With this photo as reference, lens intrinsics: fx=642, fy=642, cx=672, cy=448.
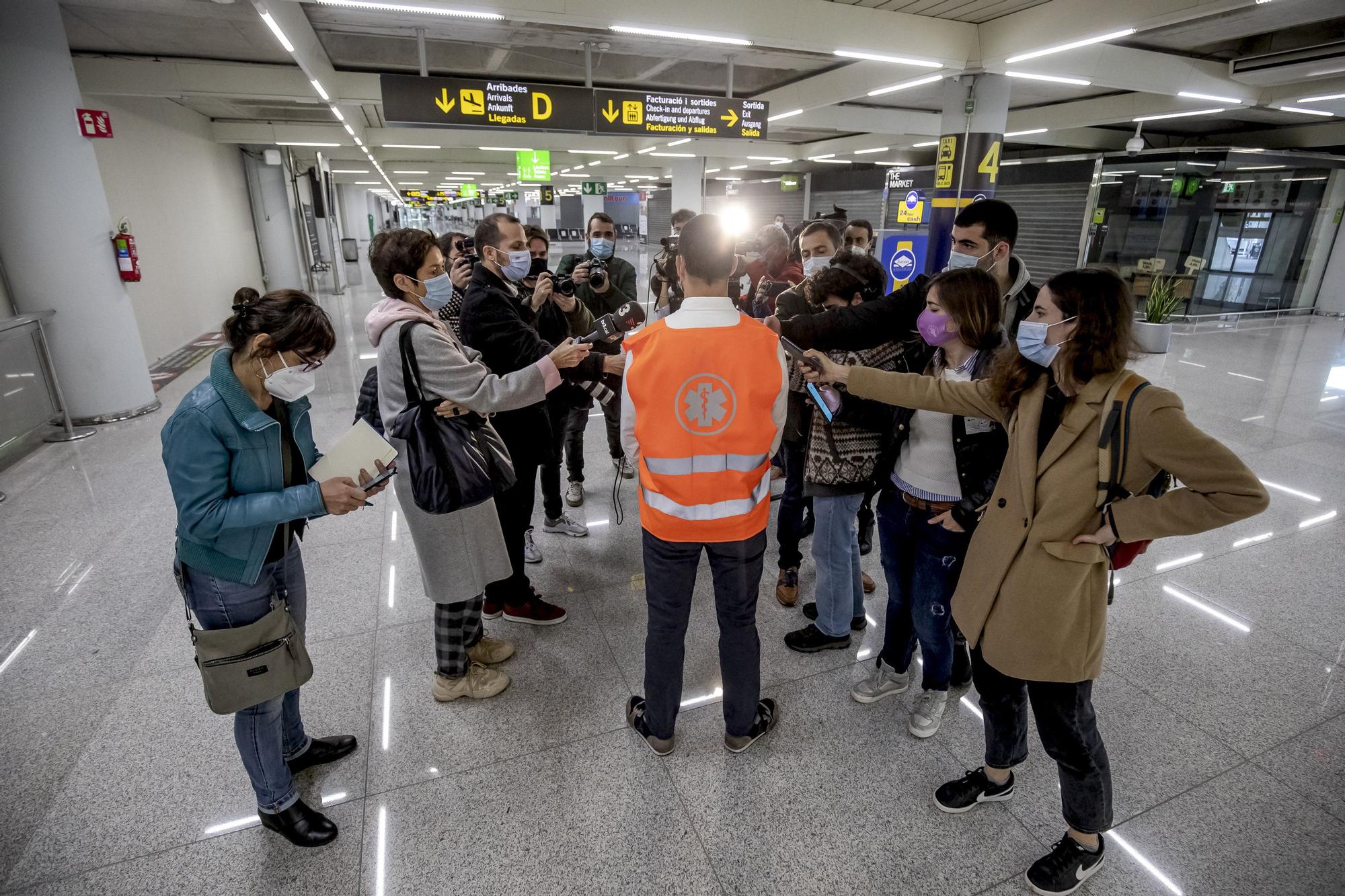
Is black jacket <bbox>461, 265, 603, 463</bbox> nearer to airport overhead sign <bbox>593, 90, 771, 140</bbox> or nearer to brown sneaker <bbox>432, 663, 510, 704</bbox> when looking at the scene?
brown sneaker <bbox>432, 663, 510, 704</bbox>

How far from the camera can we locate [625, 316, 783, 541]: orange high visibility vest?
168 cm

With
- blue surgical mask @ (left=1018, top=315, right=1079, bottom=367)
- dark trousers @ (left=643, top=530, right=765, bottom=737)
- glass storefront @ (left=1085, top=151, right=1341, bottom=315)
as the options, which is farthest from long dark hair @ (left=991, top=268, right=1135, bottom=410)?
glass storefront @ (left=1085, top=151, right=1341, bottom=315)

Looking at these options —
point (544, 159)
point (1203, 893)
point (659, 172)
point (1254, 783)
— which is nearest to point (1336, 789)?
point (1254, 783)

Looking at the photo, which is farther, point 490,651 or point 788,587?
point 788,587

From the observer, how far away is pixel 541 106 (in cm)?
641

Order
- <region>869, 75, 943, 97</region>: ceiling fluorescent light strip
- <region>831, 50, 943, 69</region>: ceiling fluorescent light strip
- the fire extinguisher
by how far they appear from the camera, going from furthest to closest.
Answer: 1. <region>869, 75, 943, 97</region>: ceiling fluorescent light strip
2. <region>831, 50, 943, 69</region>: ceiling fluorescent light strip
3. the fire extinguisher

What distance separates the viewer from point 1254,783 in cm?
209

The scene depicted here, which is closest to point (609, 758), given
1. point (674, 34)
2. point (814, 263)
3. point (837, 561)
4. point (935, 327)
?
point (837, 561)

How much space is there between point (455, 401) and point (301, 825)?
131 centimetres

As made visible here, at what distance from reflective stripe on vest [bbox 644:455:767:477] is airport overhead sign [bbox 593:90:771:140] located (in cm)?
607

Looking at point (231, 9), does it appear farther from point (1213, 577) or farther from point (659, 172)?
point (659, 172)

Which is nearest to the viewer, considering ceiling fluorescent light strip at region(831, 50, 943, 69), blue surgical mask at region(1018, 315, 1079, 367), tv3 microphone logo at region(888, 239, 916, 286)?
blue surgical mask at region(1018, 315, 1079, 367)

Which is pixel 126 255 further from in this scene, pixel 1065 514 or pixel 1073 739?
pixel 1073 739

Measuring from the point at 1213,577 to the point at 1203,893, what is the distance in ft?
7.09
